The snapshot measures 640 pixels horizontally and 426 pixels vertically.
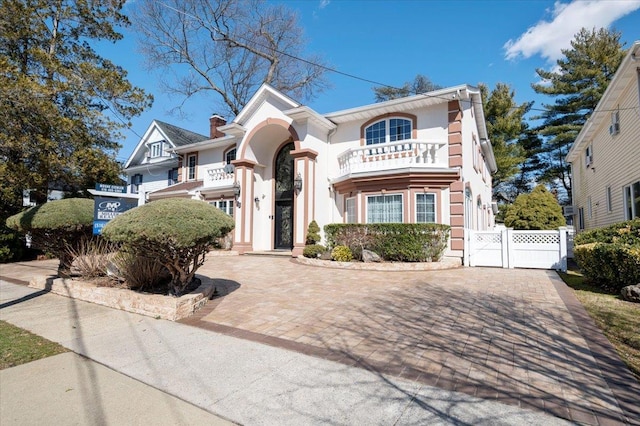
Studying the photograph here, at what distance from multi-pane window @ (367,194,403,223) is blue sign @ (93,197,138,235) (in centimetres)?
859

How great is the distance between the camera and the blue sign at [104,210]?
7.26 m

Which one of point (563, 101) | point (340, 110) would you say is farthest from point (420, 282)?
point (563, 101)

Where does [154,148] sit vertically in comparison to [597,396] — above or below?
above

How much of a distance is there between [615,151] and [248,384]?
15977mm

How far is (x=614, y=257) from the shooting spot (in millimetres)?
6703

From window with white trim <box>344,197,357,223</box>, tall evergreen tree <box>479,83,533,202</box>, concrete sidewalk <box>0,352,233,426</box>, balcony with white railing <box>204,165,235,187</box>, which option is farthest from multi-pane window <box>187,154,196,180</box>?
tall evergreen tree <box>479,83,533,202</box>

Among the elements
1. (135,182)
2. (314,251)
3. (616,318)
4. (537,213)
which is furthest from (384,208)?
(135,182)

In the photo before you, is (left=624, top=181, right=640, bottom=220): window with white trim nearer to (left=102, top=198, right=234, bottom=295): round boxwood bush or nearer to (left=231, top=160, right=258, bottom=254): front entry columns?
(left=102, top=198, right=234, bottom=295): round boxwood bush

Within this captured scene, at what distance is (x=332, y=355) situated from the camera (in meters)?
3.64

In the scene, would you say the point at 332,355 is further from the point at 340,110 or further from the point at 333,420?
the point at 340,110

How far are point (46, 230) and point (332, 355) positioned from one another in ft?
24.5

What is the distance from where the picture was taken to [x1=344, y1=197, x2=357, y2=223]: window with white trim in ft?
45.0

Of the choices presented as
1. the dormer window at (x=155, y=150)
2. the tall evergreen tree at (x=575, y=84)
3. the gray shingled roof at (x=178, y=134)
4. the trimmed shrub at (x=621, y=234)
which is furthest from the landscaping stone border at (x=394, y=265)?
the tall evergreen tree at (x=575, y=84)

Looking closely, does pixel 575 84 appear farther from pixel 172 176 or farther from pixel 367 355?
pixel 367 355
